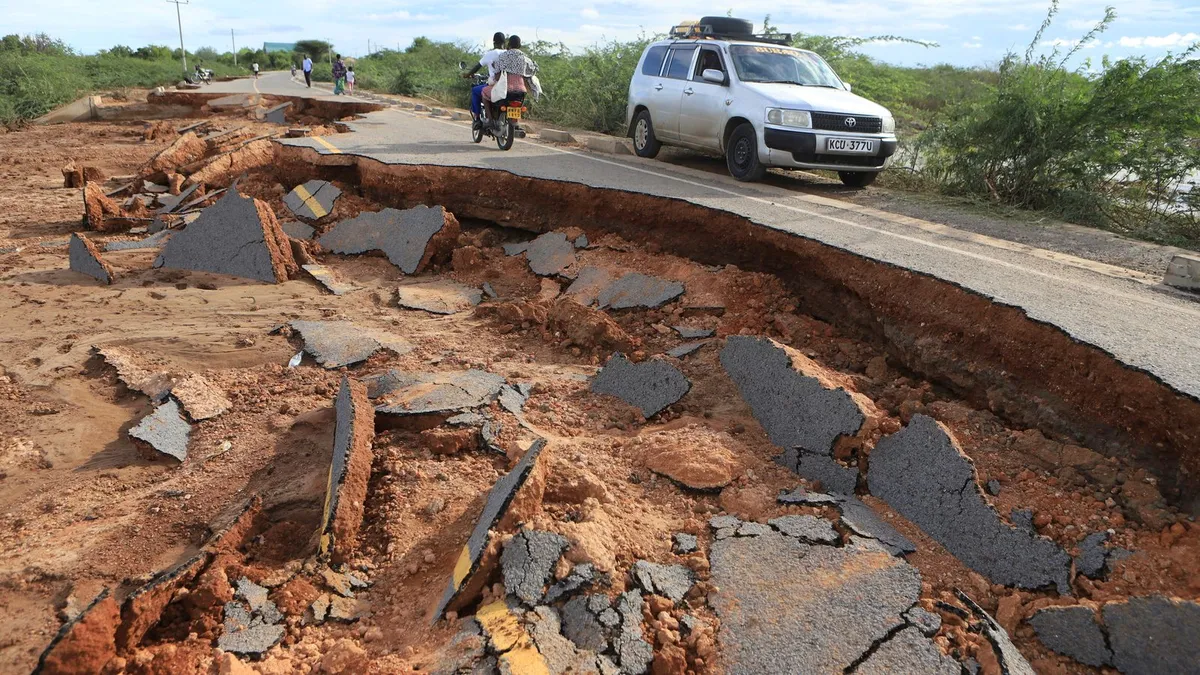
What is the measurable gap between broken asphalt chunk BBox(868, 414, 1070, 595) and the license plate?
582 cm

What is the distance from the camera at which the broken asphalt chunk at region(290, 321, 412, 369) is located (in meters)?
5.43

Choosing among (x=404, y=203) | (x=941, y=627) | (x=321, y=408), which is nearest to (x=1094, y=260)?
(x=941, y=627)

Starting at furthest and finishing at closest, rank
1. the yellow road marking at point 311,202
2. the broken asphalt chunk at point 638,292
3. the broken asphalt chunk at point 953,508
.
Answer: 1. the yellow road marking at point 311,202
2. the broken asphalt chunk at point 638,292
3. the broken asphalt chunk at point 953,508

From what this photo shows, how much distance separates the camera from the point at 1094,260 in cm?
614

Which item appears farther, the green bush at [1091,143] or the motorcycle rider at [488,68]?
the motorcycle rider at [488,68]

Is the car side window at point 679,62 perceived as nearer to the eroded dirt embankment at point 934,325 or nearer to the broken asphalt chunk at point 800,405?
the eroded dirt embankment at point 934,325

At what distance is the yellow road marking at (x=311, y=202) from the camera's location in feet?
28.7

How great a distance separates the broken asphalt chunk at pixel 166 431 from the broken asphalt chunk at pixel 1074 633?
4307 millimetres

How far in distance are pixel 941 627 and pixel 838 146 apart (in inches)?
275

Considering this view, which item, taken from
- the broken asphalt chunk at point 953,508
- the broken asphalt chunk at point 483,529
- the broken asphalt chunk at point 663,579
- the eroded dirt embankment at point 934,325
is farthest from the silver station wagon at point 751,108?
the broken asphalt chunk at point 663,579

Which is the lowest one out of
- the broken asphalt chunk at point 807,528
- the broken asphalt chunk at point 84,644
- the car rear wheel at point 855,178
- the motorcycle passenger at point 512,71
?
the broken asphalt chunk at point 84,644

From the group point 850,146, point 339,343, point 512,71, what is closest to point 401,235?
point 339,343

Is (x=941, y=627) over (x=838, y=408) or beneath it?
beneath

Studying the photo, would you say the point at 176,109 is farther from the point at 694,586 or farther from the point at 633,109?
the point at 694,586
